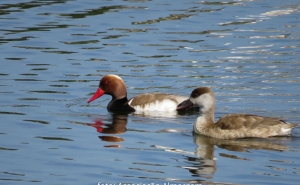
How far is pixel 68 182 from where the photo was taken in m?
10.6

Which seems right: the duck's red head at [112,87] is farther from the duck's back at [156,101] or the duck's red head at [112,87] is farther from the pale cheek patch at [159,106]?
the pale cheek patch at [159,106]

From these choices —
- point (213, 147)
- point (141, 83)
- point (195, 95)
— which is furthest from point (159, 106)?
point (213, 147)

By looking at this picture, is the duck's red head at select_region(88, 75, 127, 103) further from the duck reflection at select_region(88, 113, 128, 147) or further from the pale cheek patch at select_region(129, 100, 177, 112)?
the duck reflection at select_region(88, 113, 128, 147)

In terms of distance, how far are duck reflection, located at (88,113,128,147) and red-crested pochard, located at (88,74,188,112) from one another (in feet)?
1.29

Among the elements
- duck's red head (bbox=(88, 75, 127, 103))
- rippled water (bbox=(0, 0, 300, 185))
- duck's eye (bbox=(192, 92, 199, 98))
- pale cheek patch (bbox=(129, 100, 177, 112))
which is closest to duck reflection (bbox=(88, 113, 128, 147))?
rippled water (bbox=(0, 0, 300, 185))

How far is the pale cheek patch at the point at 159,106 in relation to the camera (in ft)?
50.6

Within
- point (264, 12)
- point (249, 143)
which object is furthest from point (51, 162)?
point (264, 12)

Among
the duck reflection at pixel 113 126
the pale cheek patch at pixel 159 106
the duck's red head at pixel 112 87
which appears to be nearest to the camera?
the duck reflection at pixel 113 126

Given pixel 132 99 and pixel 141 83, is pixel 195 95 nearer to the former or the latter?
pixel 132 99

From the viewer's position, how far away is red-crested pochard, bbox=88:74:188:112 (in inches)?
610

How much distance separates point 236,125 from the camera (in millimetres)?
13195

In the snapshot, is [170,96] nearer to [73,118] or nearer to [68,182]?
[73,118]

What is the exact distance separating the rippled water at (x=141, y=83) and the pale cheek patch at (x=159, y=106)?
26 cm

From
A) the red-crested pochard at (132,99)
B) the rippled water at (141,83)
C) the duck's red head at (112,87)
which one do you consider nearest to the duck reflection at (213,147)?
the rippled water at (141,83)
